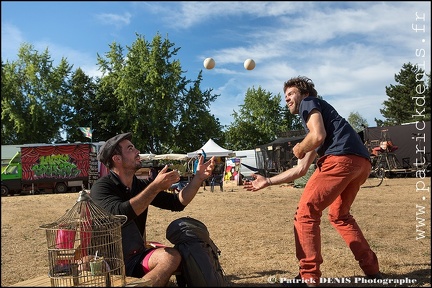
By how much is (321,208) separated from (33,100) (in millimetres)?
36800

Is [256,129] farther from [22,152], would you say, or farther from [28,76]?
[22,152]

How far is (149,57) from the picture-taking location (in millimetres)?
37812

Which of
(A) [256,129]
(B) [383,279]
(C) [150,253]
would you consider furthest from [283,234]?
(A) [256,129]

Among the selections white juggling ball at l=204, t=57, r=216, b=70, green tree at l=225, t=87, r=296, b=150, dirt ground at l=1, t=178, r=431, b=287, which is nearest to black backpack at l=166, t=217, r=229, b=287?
dirt ground at l=1, t=178, r=431, b=287

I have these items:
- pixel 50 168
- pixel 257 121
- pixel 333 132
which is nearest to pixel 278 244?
pixel 333 132

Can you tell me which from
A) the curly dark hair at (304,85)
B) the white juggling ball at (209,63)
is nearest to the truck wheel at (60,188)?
the white juggling ball at (209,63)

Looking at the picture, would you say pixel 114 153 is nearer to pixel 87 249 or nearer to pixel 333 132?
pixel 87 249

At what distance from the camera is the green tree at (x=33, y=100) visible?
34938 millimetres

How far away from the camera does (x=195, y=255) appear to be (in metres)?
2.97

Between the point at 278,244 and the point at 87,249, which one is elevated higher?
the point at 87,249

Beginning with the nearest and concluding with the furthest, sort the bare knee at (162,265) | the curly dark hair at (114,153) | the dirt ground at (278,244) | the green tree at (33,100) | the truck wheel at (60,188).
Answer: the bare knee at (162,265)
the curly dark hair at (114,153)
the dirt ground at (278,244)
the truck wheel at (60,188)
the green tree at (33,100)

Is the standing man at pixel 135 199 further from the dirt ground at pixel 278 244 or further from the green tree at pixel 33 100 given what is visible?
the green tree at pixel 33 100

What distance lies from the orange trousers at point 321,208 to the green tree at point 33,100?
35.2m

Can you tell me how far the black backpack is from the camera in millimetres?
2908
